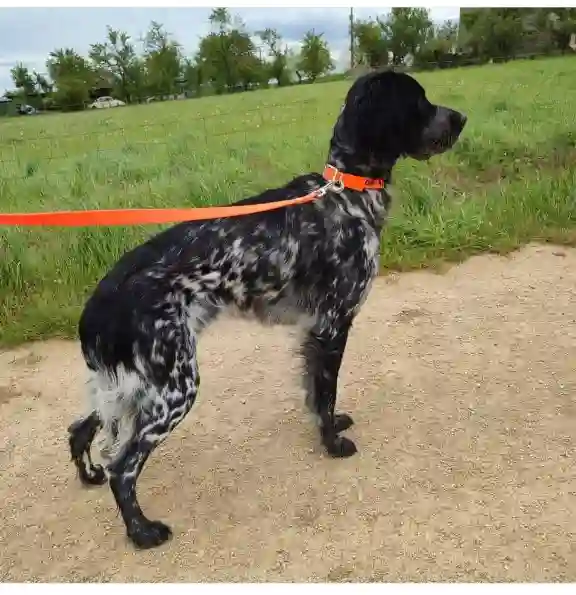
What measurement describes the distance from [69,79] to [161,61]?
0.70 meters

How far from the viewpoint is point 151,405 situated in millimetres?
2492

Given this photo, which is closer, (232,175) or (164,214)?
(164,214)

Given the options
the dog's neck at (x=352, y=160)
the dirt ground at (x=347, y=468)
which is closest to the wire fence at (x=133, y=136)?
the dirt ground at (x=347, y=468)

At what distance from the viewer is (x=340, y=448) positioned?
312 centimetres

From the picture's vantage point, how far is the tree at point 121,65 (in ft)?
15.6

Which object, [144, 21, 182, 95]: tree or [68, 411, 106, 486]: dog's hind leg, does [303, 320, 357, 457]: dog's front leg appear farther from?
[144, 21, 182, 95]: tree

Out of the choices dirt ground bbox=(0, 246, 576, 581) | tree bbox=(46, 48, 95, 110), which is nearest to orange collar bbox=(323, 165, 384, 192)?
dirt ground bbox=(0, 246, 576, 581)

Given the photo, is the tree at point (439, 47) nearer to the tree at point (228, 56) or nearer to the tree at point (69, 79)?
the tree at point (228, 56)

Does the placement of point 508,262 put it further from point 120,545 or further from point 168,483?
point 120,545

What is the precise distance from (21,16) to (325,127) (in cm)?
240

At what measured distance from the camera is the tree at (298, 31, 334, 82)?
4.89 m

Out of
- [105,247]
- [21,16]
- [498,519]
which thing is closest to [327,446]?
[498,519]

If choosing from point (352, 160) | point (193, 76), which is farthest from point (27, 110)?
point (352, 160)

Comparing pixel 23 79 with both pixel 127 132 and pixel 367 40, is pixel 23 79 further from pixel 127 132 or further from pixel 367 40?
pixel 367 40
